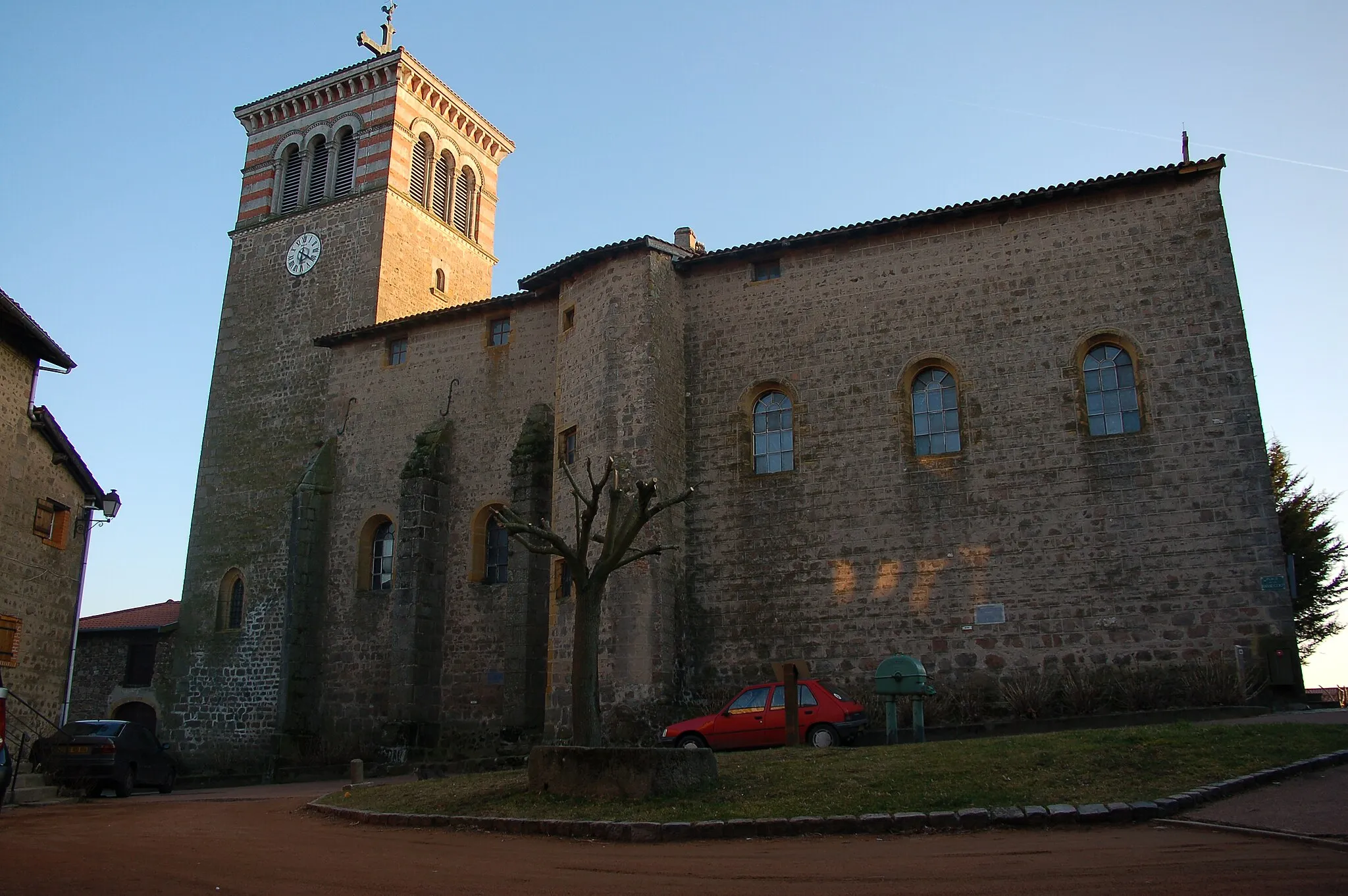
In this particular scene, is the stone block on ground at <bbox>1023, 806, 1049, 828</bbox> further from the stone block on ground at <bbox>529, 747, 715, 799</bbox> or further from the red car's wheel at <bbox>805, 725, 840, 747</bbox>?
the red car's wheel at <bbox>805, 725, 840, 747</bbox>

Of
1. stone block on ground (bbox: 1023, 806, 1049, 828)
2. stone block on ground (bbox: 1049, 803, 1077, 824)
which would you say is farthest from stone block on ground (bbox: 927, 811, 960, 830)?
stone block on ground (bbox: 1049, 803, 1077, 824)

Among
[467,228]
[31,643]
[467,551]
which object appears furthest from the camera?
[467,228]

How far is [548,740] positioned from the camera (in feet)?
61.3

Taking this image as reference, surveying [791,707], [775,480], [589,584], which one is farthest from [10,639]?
[791,707]

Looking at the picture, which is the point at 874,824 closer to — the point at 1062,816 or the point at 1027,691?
the point at 1062,816

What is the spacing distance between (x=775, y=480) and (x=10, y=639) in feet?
45.9

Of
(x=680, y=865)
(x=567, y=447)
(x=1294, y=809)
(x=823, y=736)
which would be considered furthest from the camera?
(x=567, y=447)

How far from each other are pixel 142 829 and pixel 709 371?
1286 cm

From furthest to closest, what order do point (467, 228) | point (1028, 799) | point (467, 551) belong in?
point (467, 228), point (467, 551), point (1028, 799)

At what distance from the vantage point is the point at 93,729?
57.8 ft

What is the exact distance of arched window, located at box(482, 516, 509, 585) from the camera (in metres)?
23.1

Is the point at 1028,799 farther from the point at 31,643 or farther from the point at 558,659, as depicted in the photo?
the point at 31,643

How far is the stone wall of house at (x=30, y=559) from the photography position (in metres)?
19.5

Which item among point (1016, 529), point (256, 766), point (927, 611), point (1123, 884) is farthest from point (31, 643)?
point (1123, 884)
